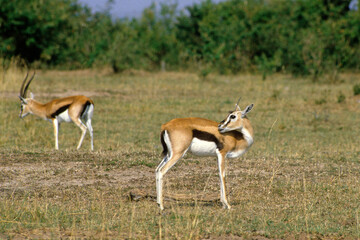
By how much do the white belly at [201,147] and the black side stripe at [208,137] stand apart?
0.03 m

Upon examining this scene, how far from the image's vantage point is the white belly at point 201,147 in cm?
552

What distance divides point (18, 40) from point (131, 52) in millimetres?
4731

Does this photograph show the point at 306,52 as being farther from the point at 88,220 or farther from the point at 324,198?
the point at 88,220

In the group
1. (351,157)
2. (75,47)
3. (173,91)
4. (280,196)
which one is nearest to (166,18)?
(75,47)

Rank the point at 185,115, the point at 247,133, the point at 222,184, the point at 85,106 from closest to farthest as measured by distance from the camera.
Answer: the point at 222,184
the point at 247,133
the point at 85,106
the point at 185,115

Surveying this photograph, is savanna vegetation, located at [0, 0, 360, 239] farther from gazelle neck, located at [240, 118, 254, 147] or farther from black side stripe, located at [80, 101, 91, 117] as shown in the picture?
black side stripe, located at [80, 101, 91, 117]

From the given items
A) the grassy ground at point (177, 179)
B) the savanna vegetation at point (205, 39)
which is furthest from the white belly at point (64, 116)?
the savanna vegetation at point (205, 39)

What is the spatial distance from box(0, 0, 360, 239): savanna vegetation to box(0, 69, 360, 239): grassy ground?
24 millimetres

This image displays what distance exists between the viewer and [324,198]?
5.98 m

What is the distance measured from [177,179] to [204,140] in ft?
4.29

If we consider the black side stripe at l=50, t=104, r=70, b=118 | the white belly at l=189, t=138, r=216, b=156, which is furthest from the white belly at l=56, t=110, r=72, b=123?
the white belly at l=189, t=138, r=216, b=156

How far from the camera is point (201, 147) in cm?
555

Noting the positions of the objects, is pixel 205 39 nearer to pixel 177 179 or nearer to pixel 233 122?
pixel 177 179

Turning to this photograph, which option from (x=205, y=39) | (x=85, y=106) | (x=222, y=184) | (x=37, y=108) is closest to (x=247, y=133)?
(x=222, y=184)
